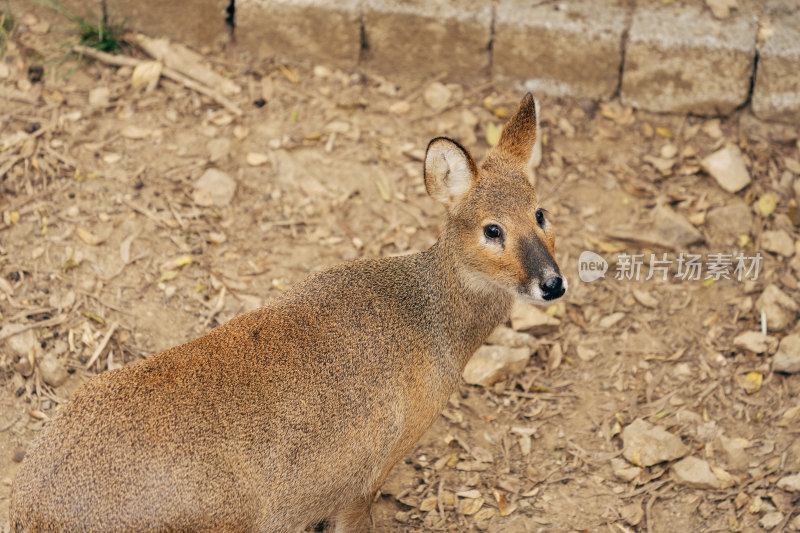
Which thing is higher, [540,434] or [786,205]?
[786,205]

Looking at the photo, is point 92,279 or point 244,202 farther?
point 244,202

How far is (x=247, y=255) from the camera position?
5992 millimetres

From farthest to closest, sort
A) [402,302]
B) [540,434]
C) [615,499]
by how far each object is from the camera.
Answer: [540,434] → [615,499] → [402,302]

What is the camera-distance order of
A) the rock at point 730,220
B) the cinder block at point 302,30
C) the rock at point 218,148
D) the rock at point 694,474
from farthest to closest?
the cinder block at point 302,30, the rock at point 218,148, the rock at point 730,220, the rock at point 694,474

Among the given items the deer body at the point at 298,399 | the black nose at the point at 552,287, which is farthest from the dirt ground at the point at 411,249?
the black nose at the point at 552,287

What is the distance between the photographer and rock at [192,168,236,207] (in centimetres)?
616

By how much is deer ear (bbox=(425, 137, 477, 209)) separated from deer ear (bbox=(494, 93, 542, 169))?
362 mm

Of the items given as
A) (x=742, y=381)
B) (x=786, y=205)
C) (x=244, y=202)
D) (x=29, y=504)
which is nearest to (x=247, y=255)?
(x=244, y=202)

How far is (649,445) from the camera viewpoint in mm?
5168

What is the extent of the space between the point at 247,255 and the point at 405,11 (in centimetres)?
235

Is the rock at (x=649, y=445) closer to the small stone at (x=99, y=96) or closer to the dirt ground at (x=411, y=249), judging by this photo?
the dirt ground at (x=411, y=249)

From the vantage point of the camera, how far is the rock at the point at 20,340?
5.15 meters

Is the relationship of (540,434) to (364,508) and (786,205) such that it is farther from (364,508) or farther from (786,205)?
(786,205)

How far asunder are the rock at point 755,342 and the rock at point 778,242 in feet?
2.49
